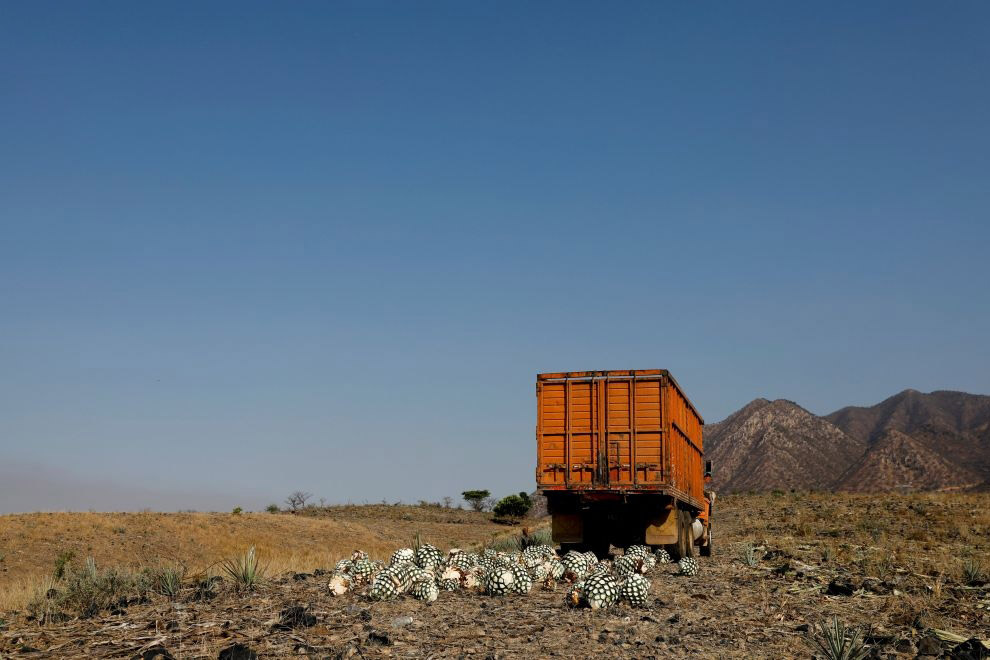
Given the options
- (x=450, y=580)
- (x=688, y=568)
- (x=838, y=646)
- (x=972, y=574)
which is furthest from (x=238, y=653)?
(x=972, y=574)

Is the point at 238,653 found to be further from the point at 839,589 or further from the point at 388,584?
the point at 839,589

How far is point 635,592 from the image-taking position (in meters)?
10.6

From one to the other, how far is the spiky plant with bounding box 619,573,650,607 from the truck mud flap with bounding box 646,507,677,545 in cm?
626

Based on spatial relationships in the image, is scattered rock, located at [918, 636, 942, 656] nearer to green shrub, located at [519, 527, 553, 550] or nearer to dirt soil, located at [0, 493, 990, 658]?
dirt soil, located at [0, 493, 990, 658]

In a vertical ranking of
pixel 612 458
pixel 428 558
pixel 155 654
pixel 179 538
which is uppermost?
pixel 612 458

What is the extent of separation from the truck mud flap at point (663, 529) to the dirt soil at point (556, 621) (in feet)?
5.88

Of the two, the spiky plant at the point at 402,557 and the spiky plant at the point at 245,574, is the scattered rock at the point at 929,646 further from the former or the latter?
the spiky plant at the point at 245,574

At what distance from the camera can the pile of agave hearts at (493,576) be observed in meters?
10.6

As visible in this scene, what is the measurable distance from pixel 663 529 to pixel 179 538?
86.2 feet

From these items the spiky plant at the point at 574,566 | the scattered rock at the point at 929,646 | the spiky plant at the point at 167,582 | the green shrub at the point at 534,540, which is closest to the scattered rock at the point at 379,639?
the spiky plant at the point at 167,582

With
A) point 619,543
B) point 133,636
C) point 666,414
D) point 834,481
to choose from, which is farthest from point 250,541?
point 834,481

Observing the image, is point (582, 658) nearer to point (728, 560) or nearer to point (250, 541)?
point (728, 560)

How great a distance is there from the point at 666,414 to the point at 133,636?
1094cm

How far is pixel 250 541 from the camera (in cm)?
3753
